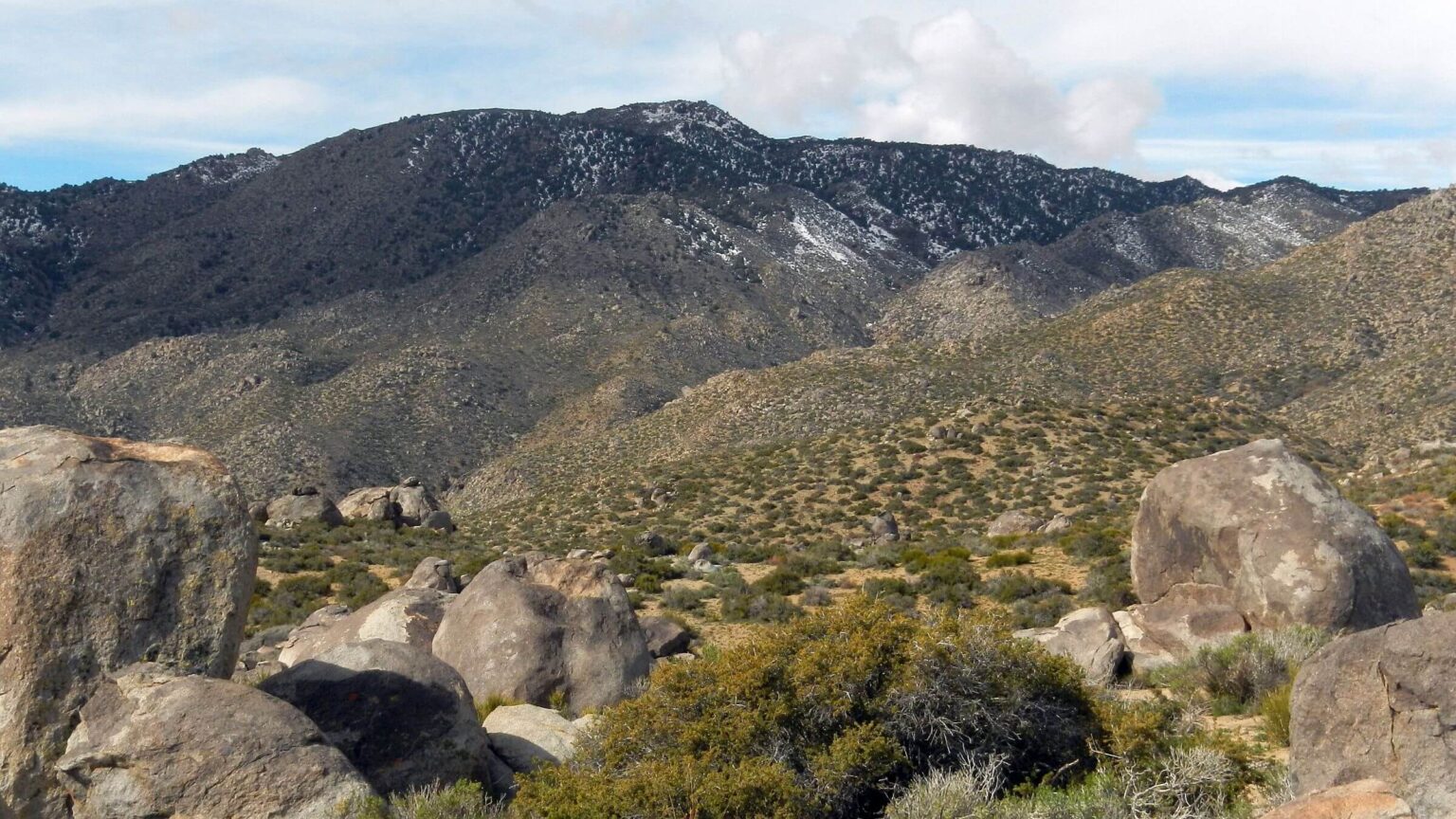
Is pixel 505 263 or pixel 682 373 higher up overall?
pixel 505 263

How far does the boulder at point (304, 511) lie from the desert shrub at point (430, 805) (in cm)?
3038

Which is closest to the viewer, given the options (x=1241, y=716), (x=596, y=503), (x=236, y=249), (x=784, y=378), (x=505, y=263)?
(x=1241, y=716)

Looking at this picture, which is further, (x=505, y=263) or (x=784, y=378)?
(x=505, y=263)

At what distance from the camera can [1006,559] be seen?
2464 centimetres

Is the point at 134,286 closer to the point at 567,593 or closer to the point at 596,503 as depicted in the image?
the point at 596,503

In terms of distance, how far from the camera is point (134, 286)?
327 ft

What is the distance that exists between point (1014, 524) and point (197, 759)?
2491 centimetres

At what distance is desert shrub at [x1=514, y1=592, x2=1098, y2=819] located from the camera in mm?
8086

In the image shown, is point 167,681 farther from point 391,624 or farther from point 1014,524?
point 1014,524

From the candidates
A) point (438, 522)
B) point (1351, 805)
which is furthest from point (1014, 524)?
point (1351, 805)

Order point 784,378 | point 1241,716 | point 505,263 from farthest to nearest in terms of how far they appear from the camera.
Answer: point 505,263 → point 784,378 → point 1241,716

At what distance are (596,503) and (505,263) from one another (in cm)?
6059

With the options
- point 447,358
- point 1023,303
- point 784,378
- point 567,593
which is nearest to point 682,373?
point 447,358

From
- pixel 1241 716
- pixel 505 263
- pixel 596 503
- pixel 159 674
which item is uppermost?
pixel 505 263
